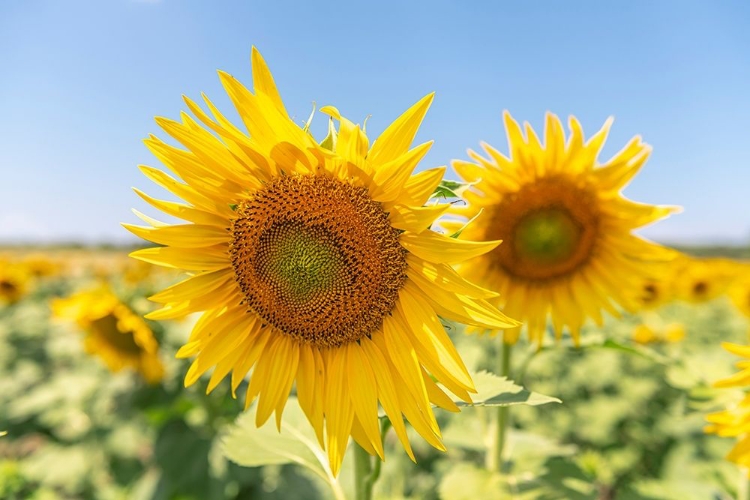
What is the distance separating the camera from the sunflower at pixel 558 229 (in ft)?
8.55

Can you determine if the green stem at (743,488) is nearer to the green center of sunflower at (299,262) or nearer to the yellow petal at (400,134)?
the green center of sunflower at (299,262)

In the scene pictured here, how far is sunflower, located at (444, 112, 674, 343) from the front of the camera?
2605 mm

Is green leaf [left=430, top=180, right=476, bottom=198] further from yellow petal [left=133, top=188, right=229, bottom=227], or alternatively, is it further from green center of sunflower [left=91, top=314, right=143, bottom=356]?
green center of sunflower [left=91, top=314, right=143, bottom=356]

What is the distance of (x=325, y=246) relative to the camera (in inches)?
69.2

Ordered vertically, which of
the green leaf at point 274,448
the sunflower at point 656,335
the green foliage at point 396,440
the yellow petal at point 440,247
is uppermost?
the yellow petal at point 440,247

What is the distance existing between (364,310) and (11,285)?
9599 mm

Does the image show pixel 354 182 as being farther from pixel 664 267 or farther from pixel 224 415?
pixel 224 415

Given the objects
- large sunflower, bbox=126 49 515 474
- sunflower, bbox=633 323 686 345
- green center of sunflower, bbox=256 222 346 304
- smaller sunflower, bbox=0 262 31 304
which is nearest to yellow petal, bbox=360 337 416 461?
large sunflower, bbox=126 49 515 474

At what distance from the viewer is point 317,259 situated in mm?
1770

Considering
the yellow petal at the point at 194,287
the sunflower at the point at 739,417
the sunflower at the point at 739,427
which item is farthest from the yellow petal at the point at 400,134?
the sunflower at the point at 739,427

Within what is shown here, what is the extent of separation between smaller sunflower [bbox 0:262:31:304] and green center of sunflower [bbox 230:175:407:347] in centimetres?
923

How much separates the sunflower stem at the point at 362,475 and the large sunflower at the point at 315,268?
116 millimetres

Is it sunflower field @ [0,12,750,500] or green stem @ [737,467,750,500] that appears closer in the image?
sunflower field @ [0,12,750,500]

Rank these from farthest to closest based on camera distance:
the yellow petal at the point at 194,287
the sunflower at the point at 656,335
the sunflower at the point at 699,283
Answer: the sunflower at the point at 699,283
the sunflower at the point at 656,335
the yellow petal at the point at 194,287
